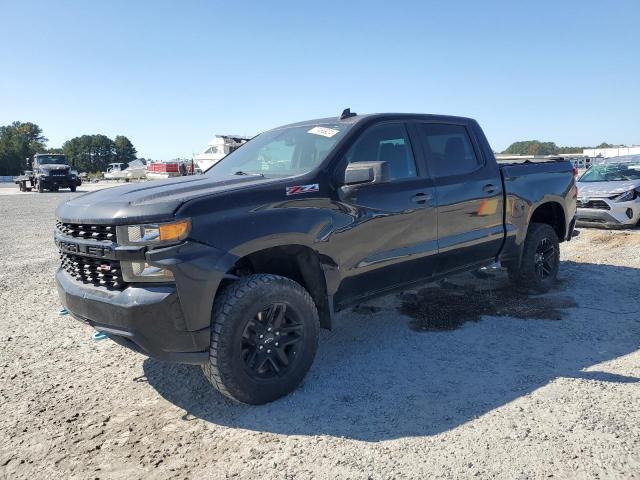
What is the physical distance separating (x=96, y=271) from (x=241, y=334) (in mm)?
996

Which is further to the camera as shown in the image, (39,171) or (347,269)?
(39,171)

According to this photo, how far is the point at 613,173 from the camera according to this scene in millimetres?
10484

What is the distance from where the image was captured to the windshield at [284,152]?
3.77 m

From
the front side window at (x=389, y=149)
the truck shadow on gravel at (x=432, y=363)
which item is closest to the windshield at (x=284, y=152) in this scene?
the front side window at (x=389, y=149)

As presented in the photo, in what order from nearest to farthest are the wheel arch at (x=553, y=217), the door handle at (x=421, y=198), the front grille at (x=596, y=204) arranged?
the door handle at (x=421, y=198), the wheel arch at (x=553, y=217), the front grille at (x=596, y=204)

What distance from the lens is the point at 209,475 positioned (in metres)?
2.47

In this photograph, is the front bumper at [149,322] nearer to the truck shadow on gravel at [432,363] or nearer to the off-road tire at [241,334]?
the off-road tire at [241,334]

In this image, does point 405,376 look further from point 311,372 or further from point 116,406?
point 116,406

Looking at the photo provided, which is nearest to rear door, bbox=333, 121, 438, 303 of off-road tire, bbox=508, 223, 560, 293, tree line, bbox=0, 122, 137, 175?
off-road tire, bbox=508, 223, 560, 293

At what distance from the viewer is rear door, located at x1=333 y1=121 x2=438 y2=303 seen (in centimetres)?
358

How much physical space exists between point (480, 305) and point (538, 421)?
229 cm

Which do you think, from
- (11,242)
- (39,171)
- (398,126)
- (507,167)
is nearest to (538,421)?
(398,126)

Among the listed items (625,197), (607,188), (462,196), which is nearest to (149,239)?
(462,196)

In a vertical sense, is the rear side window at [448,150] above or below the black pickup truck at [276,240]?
above
